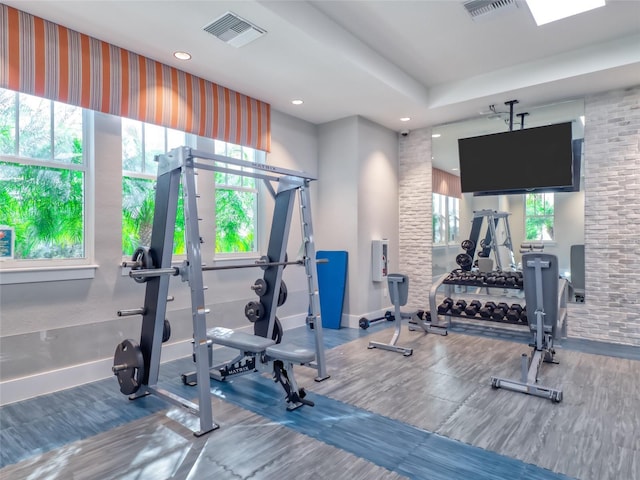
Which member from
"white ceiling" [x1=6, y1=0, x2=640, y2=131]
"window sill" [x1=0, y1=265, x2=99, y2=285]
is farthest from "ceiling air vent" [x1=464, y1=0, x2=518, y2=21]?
"window sill" [x1=0, y1=265, x2=99, y2=285]

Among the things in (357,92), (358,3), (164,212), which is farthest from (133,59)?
(357,92)

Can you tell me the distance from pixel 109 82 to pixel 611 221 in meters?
5.92

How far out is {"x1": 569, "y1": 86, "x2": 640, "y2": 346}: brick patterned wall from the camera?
4.72m

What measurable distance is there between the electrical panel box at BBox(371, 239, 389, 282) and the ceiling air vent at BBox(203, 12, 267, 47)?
3555 mm

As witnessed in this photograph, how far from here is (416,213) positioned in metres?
6.58

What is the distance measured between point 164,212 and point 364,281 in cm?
358

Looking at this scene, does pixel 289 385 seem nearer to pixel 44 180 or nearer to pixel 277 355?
pixel 277 355

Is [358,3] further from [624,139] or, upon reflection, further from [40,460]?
[40,460]

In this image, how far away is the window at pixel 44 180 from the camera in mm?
3295

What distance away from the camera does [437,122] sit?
621cm

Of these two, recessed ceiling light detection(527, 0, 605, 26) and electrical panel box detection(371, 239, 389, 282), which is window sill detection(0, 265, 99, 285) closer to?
electrical panel box detection(371, 239, 389, 282)

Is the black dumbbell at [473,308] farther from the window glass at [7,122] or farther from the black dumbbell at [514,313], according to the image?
the window glass at [7,122]

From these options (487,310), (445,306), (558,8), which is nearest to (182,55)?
(558,8)

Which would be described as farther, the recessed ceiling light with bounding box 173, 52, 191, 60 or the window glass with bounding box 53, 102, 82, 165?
the recessed ceiling light with bounding box 173, 52, 191, 60
